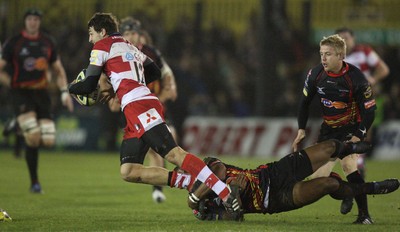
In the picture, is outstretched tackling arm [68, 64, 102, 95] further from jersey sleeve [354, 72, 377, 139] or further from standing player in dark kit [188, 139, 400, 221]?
jersey sleeve [354, 72, 377, 139]

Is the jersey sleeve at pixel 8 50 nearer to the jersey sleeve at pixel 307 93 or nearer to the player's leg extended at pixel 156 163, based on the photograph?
the player's leg extended at pixel 156 163

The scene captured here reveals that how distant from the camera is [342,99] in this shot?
977 centimetres

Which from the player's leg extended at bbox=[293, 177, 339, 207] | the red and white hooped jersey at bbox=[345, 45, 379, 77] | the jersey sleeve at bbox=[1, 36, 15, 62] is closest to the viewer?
the player's leg extended at bbox=[293, 177, 339, 207]

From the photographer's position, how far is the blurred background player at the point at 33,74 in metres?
14.0

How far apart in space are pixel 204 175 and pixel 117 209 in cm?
246

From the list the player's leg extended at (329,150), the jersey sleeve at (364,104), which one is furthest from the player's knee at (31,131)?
the jersey sleeve at (364,104)

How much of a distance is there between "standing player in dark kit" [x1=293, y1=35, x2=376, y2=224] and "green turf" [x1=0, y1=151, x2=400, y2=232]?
69cm

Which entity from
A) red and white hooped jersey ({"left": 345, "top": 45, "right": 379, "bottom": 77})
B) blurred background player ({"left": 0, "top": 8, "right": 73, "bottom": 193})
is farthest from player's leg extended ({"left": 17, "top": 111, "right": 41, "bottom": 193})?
red and white hooped jersey ({"left": 345, "top": 45, "right": 379, "bottom": 77})

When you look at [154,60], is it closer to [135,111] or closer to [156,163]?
[156,163]

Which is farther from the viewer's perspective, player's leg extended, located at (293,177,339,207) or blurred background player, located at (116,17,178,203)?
blurred background player, located at (116,17,178,203)

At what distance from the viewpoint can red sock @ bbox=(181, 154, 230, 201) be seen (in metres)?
9.11

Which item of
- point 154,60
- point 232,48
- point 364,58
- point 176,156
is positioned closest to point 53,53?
point 154,60

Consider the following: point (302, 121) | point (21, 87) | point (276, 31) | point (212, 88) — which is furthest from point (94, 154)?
point (302, 121)

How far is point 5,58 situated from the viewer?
47.2 ft
